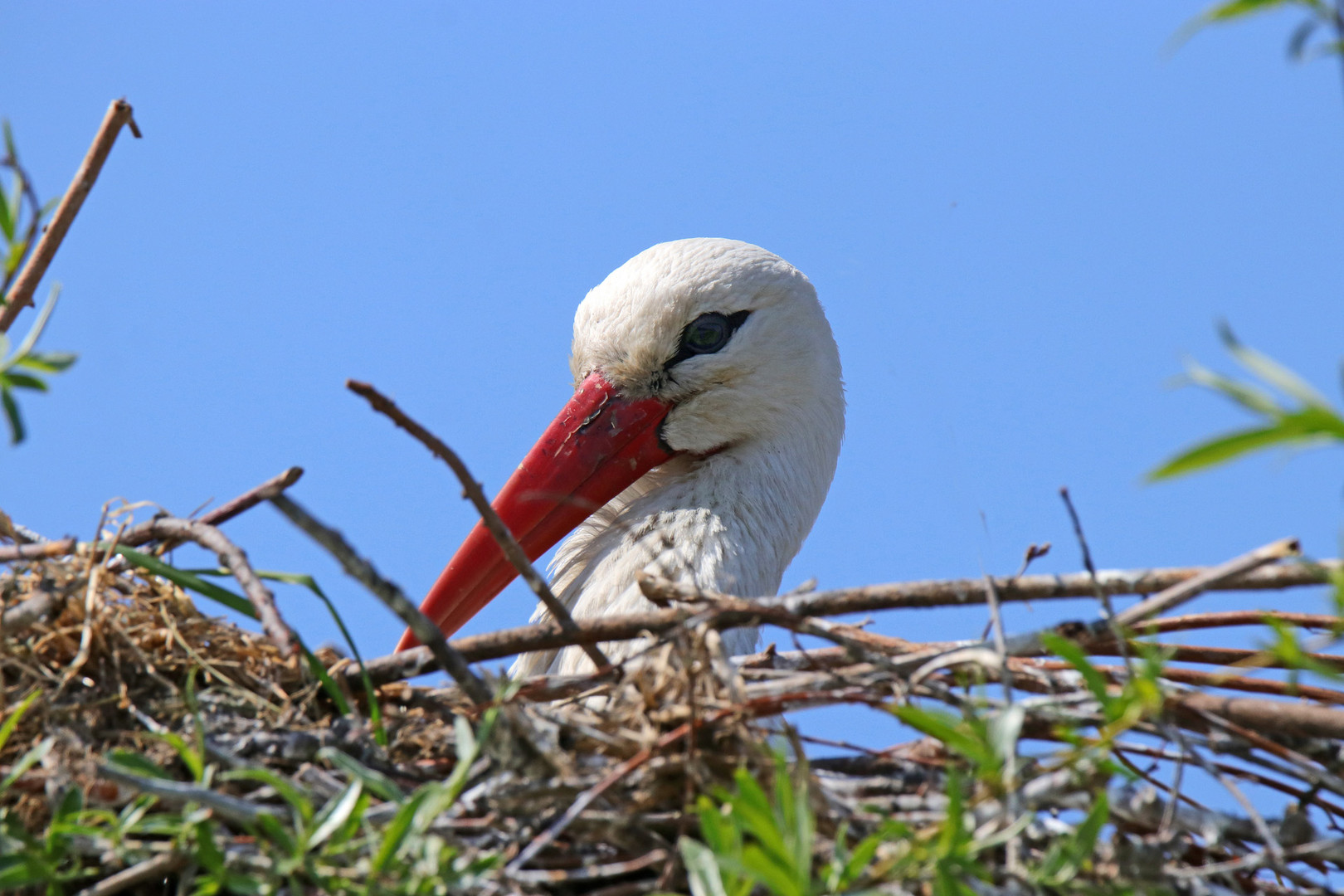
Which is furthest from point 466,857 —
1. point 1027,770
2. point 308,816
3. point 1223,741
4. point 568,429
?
point 568,429

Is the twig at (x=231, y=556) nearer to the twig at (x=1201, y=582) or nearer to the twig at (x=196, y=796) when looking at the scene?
the twig at (x=196, y=796)

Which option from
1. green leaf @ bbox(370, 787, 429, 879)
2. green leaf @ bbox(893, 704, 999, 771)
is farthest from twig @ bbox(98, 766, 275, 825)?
green leaf @ bbox(893, 704, 999, 771)

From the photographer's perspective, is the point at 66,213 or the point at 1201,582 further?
the point at 66,213

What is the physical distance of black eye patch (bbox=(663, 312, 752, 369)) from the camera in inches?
111

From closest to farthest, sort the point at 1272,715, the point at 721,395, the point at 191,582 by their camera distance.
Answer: the point at 1272,715 → the point at 191,582 → the point at 721,395

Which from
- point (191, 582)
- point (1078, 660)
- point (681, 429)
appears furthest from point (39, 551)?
point (681, 429)

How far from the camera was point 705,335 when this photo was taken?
2.83 metres

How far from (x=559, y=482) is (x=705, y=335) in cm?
48

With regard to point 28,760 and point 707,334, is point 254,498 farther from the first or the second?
point 707,334

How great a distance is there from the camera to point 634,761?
1338 millimetres

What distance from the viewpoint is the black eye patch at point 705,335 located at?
2.81 metres

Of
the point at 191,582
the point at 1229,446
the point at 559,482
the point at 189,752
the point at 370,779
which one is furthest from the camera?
the point at 559,482

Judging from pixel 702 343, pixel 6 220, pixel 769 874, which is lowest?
pixel 769 874

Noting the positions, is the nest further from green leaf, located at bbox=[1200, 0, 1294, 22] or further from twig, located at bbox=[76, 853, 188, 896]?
green leaf, located at bbox=[1200, 0, 1294, 22]
